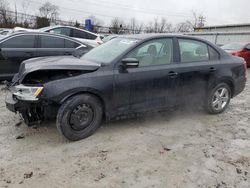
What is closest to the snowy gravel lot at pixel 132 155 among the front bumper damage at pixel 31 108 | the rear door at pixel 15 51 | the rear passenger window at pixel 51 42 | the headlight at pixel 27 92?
the front bumper damage at pixel 31 108

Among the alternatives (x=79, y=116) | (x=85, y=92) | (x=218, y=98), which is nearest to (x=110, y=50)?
(x=85, y=92)

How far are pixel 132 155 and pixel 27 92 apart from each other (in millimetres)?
1673

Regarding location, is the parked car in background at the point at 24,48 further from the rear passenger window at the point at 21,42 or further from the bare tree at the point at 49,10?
the bare tree at the point at 49,10

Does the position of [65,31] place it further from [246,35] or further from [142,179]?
[246,35]

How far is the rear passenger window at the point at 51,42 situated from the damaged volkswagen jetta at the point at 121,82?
10.2ft

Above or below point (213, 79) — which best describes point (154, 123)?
below

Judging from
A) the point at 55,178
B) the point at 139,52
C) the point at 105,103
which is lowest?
the point at 55,178

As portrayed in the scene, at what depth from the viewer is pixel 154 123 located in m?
4.39

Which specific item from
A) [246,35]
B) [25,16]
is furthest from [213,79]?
[25,16]

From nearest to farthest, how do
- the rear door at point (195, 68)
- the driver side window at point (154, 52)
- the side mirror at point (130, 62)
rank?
the side mirror at point (130, 62) → the driver side window at point (154, 52) → the rear door at point (195, 68)

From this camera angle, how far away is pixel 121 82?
375 centimetres

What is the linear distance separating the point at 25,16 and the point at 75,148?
35794mm

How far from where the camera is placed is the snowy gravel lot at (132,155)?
2.74 meters

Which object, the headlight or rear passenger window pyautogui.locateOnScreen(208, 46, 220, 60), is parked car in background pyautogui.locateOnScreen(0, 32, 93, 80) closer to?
the headlight
